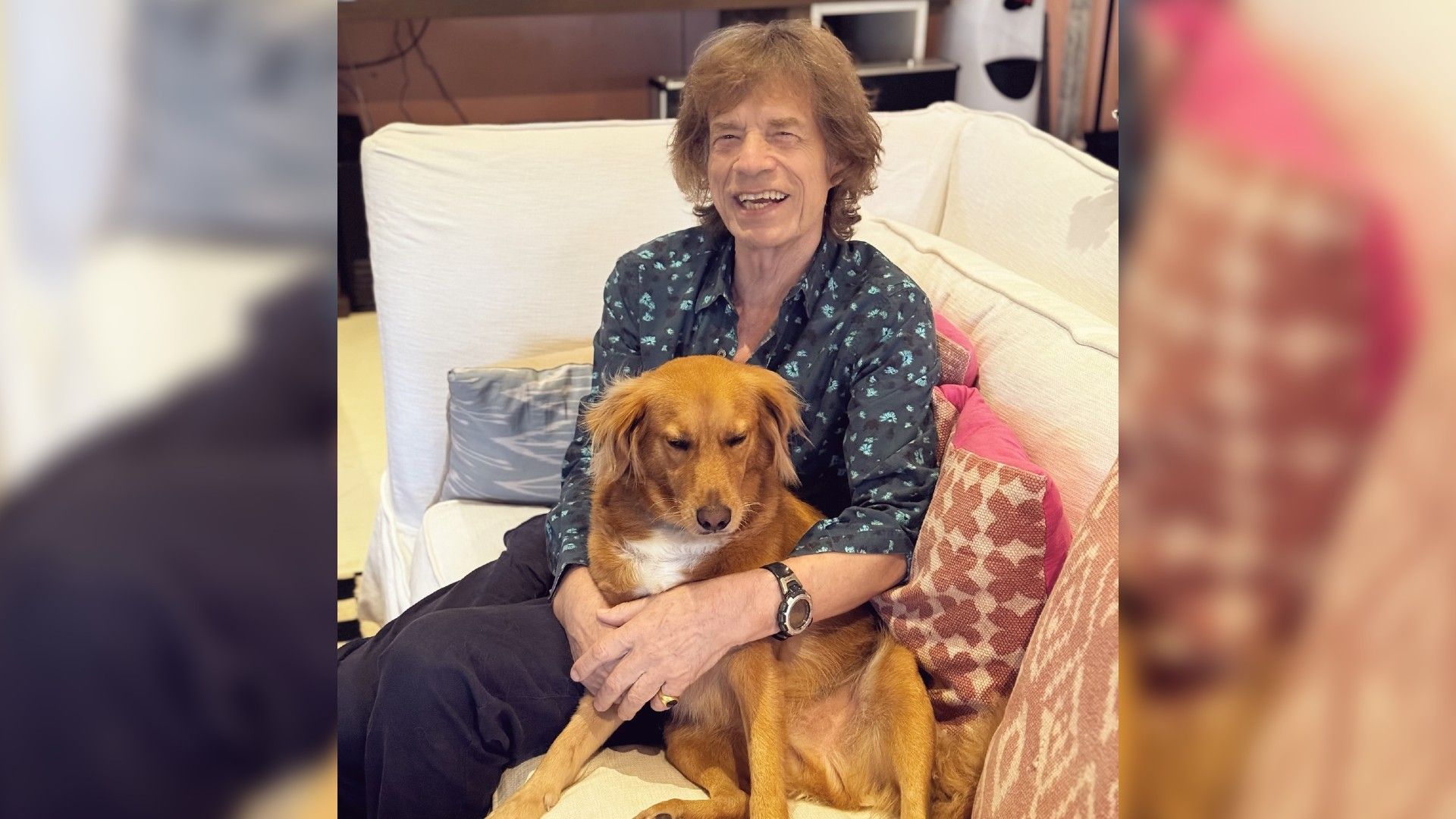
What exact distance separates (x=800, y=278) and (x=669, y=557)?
469mm

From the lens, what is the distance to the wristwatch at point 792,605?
1.54 m

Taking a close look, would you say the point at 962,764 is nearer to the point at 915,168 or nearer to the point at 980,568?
the point at 980,568

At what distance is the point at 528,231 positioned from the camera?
7.85 feet

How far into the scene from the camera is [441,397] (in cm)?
243

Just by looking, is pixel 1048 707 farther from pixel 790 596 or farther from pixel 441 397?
pixel 441 397

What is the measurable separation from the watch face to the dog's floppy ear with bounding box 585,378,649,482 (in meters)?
0.32

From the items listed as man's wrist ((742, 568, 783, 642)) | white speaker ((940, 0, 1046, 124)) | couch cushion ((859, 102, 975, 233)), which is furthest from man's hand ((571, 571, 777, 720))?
white speaker ((940, 0, 1046, 124))

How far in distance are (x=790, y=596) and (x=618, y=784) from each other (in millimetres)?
357
